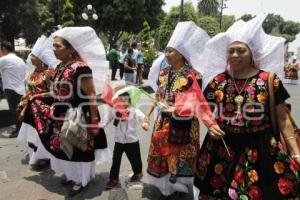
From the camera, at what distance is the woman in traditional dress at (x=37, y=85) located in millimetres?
6191

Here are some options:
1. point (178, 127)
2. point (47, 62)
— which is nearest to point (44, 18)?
point (47, 62)

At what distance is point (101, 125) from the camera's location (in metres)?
5.28

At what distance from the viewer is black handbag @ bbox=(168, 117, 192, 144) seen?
4.58 metres

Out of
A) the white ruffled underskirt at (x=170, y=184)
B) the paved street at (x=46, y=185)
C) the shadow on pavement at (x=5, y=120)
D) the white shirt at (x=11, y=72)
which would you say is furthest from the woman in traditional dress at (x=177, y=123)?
the shadow on pavement at (x=5, y=120)

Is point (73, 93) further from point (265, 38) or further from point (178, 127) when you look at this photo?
point (265, 38)

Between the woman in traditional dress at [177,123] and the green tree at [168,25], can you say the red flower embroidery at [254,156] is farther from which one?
the green tree at [168,25]

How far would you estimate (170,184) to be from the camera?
4945mm

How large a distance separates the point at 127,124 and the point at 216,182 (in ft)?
6.10

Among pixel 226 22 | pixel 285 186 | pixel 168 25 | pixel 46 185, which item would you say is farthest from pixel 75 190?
pixel 226 22

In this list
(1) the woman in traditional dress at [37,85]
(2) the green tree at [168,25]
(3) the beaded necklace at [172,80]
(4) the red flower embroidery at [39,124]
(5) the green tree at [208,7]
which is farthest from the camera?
(5) the green tree at [208,7]

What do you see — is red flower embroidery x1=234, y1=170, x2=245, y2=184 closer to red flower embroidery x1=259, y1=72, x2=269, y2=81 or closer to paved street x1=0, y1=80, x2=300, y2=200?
red flower embroidery x1=259, y1=72, x2=269, y2=81

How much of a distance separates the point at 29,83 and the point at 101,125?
1701mm

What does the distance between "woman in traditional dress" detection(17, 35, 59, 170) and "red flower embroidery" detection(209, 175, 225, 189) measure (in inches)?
122

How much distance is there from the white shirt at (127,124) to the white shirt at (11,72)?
3818 millimetres
